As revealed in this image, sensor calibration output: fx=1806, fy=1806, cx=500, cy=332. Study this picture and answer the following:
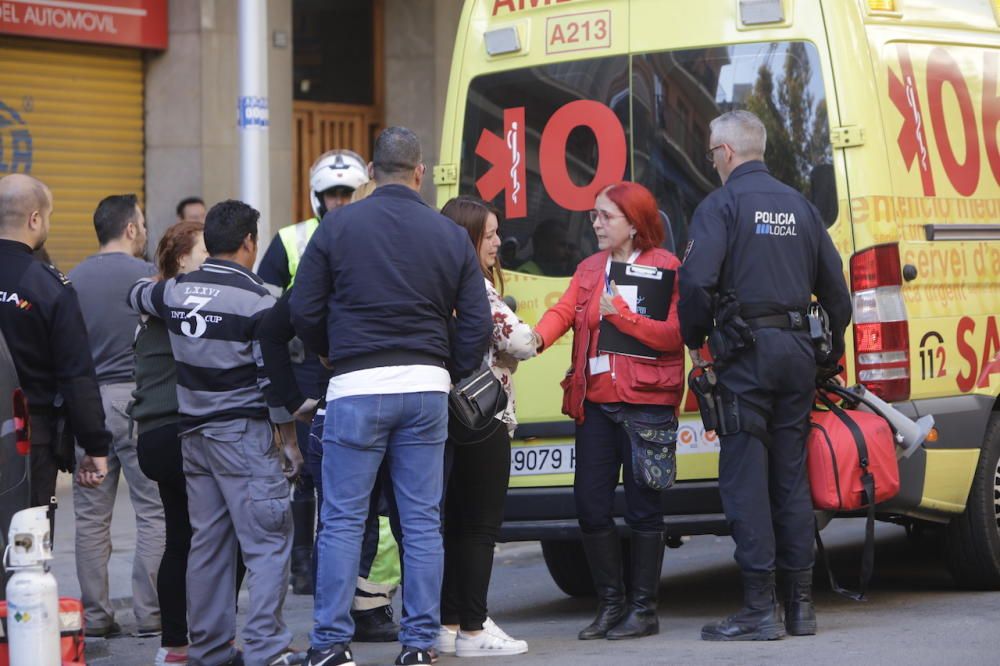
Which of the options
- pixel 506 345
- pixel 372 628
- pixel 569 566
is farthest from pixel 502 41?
pixel 372 628

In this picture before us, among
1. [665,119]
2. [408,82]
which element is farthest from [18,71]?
[665,119]

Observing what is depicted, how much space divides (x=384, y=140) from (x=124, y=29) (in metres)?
7.20

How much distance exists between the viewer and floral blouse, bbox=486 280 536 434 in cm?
652

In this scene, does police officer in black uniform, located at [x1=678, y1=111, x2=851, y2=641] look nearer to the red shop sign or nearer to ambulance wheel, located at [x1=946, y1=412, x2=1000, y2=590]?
ambulance wheel, located at [x1=946, y1=412, x2=1000, y2=590]

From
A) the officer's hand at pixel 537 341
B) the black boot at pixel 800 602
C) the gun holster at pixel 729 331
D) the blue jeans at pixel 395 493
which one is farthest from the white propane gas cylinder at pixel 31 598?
the black boot at pixel 800 602

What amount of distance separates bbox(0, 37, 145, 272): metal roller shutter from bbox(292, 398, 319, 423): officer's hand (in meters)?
6.39

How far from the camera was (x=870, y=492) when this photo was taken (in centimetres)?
663

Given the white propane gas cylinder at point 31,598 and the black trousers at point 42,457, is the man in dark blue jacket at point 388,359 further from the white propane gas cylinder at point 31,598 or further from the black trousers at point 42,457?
the white propane gas cylinder at point 31,598

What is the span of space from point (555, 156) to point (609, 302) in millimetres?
988

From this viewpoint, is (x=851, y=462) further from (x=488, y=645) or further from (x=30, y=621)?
(x=30, y=621)

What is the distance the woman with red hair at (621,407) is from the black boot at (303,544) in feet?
7.01

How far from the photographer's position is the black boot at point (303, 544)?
862 centimetres

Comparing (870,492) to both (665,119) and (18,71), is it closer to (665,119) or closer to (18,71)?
(665,119)

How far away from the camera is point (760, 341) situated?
21.5ft
